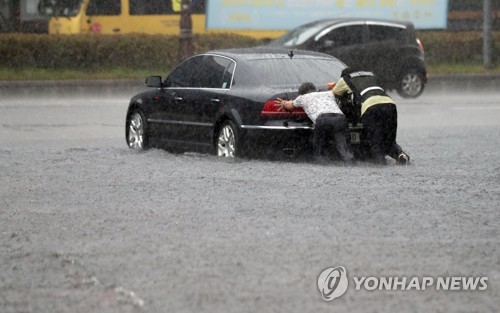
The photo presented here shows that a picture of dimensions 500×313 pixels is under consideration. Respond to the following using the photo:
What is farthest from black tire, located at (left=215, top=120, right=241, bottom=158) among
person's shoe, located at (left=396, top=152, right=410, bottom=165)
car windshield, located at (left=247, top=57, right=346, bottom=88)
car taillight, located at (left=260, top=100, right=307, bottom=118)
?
person's shoe, located at (left=396, top=152, right=410, bottom=165)

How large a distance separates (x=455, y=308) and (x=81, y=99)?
2179 cm

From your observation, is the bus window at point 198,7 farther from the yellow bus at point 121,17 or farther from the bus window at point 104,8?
the bus window at point 104,8

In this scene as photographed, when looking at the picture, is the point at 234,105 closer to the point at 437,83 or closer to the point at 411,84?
the point at 411,84

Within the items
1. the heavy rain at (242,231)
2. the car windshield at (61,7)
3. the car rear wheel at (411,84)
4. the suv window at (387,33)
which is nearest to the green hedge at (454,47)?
the suv window at (387,33)

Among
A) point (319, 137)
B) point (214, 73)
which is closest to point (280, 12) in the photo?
point (214, 73)

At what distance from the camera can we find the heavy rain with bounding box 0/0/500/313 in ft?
24.1

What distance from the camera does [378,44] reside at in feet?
97.9

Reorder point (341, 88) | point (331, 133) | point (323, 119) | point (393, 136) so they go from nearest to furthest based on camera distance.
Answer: point (323, 119)
point (331, 133)
point (341, 88)
point (393, 136)

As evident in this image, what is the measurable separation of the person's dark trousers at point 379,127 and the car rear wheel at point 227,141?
58.4 inches

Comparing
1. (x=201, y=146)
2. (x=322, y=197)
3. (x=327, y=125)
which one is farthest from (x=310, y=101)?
(x=322, y=197)

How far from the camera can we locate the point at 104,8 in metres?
35.7

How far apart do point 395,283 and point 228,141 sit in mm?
7807

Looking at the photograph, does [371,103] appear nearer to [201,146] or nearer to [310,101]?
[310,101]

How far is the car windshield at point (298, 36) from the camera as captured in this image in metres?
28.4
